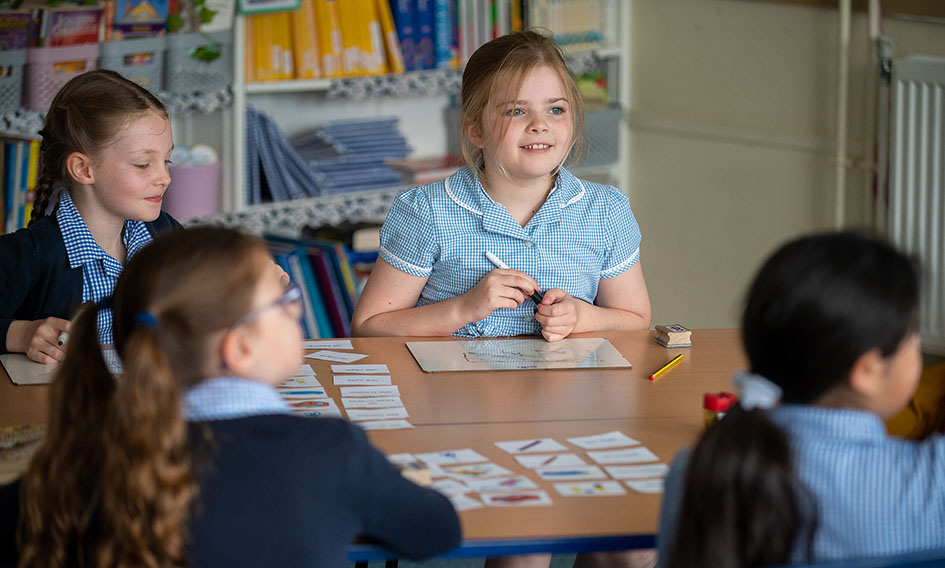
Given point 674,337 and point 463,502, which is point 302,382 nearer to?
point 463,502

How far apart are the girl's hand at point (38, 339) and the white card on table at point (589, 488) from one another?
886 millimetres

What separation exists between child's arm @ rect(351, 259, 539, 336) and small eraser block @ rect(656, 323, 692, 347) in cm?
23

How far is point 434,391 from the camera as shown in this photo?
1693 millimetres

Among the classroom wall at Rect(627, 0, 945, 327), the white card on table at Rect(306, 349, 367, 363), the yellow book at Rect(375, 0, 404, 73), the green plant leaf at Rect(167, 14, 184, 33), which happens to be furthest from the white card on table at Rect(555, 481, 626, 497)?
the yellow book at Rect(375, 0, 404, 73)

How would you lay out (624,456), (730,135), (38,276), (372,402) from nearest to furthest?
(624,456) → (372,402) → (38,276) → (730,135)

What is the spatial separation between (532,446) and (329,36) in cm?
205

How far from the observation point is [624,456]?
4.70ft

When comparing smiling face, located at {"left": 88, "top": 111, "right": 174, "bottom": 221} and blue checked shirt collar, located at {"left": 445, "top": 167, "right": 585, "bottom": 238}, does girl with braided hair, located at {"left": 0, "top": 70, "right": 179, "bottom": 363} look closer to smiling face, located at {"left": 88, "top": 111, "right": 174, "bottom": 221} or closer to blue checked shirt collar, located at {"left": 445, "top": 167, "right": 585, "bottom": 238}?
smiling face, located at {"left": 88, "top": 111, "right": 174, "bottom": 221}

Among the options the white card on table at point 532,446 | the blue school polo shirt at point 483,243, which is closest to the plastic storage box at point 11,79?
the blue school polo shirt at point 483,243

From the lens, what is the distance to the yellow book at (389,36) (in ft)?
10.8

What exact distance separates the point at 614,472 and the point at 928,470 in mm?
382

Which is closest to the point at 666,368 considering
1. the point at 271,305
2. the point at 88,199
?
the point at 271,305

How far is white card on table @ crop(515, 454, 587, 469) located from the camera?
139cm

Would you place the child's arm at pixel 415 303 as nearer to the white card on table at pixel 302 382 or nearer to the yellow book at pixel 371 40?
the white card on table at pixel 302 382
